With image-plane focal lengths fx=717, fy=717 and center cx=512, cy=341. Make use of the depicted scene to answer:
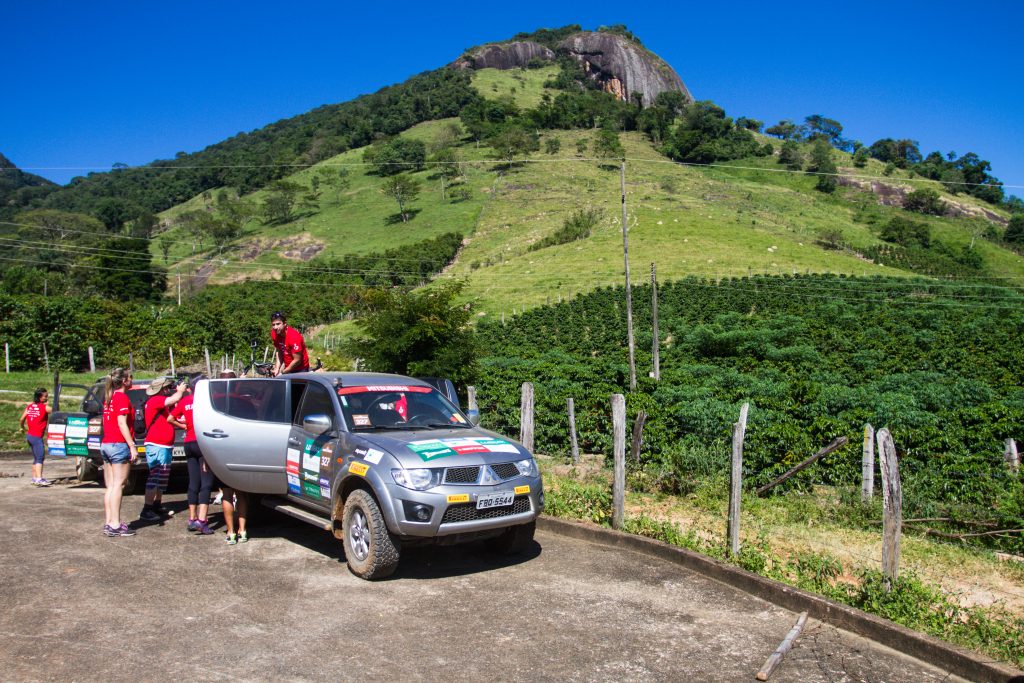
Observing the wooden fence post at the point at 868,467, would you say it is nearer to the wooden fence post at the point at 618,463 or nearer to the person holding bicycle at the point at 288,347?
the wooden fence post at the point at 618,463

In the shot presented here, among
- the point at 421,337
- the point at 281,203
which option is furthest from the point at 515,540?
the point at 281,203

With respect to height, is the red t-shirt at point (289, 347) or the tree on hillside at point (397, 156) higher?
the tree on hillside at point (397, 156)

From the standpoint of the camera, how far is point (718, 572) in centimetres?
679

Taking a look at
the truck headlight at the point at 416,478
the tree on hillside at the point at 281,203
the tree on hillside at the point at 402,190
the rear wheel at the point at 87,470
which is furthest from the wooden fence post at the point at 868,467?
the tree on hillside at the point at 281,203

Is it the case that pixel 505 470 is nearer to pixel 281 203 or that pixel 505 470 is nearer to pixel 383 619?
pixel 383 619

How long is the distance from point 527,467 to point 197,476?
404 cm

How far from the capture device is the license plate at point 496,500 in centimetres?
660

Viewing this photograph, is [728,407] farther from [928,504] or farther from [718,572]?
[718,572]

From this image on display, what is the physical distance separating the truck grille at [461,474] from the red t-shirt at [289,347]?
4.02m

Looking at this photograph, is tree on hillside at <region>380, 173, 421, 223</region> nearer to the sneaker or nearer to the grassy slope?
the grassy slope

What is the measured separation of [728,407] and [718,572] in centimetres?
1045

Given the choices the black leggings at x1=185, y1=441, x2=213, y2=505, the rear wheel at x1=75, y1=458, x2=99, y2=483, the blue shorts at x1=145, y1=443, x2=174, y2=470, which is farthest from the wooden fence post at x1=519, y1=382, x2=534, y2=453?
the rear wheel at x1=75, y1=458, x2=99, y2=483

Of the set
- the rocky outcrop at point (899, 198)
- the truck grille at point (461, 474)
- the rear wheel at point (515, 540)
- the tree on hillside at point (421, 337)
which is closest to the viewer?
the truck grille at point (461, 474)

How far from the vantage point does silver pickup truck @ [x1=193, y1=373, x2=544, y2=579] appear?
648 centimetres
